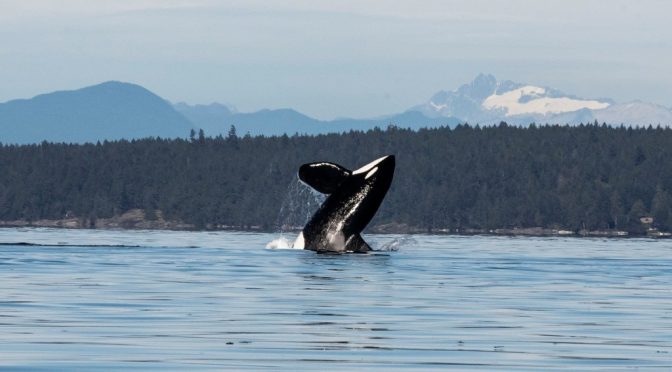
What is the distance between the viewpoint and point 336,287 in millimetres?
32406

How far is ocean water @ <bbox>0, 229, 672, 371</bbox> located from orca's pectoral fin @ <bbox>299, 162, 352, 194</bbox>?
1.85 m

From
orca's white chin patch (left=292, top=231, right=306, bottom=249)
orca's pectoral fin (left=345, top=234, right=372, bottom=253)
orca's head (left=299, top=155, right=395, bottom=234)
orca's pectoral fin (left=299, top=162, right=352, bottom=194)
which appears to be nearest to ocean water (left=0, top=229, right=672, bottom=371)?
orca's pectoral fin (left=345, top=234, right=372, bottom=253)

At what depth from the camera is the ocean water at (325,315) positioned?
67.1 ft

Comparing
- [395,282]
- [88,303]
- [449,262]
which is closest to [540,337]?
[88,303]

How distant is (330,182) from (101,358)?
73.2 ft

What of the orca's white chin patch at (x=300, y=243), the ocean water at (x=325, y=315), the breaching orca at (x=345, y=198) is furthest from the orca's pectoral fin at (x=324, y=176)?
the orca's white chin patch at (x=300, y=243)

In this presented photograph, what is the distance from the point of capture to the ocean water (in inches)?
805

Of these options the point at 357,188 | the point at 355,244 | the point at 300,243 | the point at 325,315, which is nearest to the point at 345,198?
the point at 357,188

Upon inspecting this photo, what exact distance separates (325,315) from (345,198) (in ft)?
54.0

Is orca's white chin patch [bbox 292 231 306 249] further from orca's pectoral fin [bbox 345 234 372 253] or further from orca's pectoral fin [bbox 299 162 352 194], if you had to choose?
orca's pectoral fin [bbox 299 162 352 194]

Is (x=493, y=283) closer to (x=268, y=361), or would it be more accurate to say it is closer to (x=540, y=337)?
(x=540, y=337)

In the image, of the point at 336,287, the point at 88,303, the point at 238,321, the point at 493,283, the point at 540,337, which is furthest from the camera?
the point at 493,283

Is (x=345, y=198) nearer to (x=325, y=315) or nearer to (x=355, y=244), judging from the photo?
(x=355, y=244)

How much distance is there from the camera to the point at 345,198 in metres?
42.6
